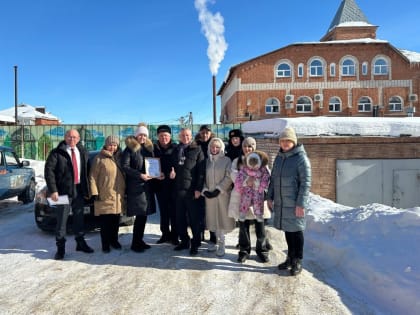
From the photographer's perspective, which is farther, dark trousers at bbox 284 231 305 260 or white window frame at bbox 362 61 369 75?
white window frame at bbox 362 61 369 75

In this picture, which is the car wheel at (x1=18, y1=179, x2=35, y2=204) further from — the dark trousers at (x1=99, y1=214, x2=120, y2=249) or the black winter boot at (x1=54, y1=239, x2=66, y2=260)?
the dark trousers at (x1=99, y1=214, x2=120, y2=249)

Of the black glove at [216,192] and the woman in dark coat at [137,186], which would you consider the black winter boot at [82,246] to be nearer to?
the woman in dark coat at [137,186]

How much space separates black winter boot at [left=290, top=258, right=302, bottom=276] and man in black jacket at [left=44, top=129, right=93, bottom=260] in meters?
2.85

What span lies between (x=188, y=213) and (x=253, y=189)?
1.06 m

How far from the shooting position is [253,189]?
13.8 ft

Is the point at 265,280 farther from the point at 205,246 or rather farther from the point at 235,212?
the point at 205,246

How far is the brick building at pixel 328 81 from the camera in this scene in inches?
1128

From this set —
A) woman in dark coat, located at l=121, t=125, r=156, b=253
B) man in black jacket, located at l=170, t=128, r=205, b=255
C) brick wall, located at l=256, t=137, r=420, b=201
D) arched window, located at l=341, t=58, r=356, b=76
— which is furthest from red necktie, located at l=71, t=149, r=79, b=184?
arched window, located at l=341, t=58, r=356, b=76

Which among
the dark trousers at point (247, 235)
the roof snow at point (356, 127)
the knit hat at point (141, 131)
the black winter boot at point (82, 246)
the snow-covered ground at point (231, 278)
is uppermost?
the roof snow at point (356, 127)

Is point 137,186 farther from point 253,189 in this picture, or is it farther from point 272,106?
point 272,106

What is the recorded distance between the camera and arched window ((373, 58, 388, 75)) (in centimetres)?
2892

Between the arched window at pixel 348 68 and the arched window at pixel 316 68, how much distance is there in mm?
1883

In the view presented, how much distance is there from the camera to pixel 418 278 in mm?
3299

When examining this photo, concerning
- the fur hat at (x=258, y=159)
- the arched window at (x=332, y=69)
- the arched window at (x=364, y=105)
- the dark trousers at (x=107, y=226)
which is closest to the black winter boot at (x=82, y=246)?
the dark trousers at (x=107, y=226)
